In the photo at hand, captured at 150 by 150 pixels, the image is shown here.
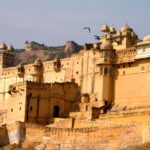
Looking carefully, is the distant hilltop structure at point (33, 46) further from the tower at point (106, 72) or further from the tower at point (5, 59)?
the tower at point (106, 72)

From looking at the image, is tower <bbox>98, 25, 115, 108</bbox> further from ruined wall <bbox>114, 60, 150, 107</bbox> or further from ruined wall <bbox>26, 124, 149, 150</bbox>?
ruined wall <bbox>26, 124, 149, 150</bbox>

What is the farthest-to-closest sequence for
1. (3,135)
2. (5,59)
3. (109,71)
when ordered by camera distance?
(5,59) → (109,71) → (3,135)

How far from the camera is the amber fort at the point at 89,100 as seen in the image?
1805 inches

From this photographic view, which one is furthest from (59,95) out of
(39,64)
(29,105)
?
(39,64)

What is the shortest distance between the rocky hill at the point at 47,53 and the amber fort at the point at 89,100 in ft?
132

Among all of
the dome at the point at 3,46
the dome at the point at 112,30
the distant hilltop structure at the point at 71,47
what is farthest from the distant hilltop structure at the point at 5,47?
the distant hilltop structure at the point at 71,47

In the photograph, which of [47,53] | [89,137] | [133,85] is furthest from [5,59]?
[47,53]

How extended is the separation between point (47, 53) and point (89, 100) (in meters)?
52.9

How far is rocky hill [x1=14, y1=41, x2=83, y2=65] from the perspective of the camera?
10401cm

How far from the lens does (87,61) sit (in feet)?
191

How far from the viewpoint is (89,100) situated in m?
56.0

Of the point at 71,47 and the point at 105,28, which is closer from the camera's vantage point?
the point at 105,28

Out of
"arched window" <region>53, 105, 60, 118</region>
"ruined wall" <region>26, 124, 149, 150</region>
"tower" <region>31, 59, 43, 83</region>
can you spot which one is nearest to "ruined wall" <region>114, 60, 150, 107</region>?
"arched window" <region>53, 105, 60, 118</region>

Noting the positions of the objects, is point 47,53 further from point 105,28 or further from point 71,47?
point 105,28
